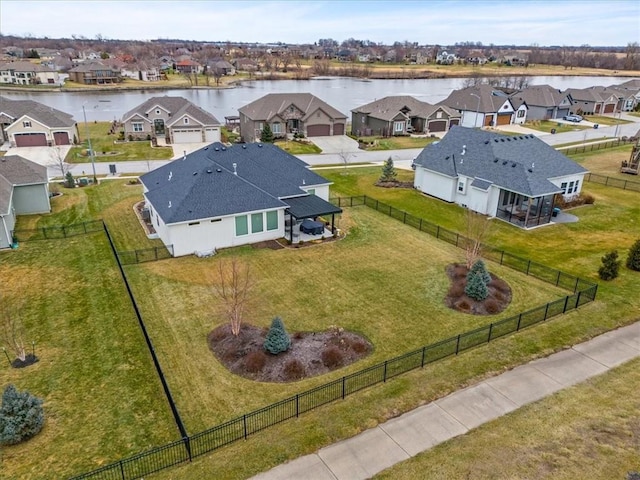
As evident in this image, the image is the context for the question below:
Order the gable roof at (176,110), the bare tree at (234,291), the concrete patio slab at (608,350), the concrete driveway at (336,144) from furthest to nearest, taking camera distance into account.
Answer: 1. the gable roof at (176,110)
2. the concrete driveway at (336,144)
3. the bare tree at (234,291)
4. the concrete patio slab at (608,350)

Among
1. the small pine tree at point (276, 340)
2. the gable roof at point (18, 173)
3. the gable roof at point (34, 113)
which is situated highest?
the gable roof at point (34, 113)

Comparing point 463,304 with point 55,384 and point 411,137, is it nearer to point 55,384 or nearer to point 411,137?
point 55,384

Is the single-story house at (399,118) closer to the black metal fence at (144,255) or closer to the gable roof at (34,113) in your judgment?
the gable roof at (34,113)

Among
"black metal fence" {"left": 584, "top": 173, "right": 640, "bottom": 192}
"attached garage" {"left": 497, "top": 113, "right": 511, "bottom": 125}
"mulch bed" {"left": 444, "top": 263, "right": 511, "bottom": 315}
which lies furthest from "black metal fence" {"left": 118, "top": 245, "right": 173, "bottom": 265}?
"attached garage" {"left": 497, "top": 113, "right": 511, "bottom": 125}

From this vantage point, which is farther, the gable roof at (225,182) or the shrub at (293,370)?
the gable roof at (225,182)

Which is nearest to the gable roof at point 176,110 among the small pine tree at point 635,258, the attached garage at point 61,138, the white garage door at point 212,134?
the white garage door at point 212,134

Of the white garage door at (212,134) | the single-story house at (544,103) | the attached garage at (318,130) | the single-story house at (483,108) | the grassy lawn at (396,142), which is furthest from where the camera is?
the single-story house at (544,103)

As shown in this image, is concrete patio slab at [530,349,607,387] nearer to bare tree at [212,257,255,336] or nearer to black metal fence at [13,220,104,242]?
bare tree at [212,257,255,336]

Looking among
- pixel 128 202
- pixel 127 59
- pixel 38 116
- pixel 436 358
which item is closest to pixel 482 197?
pixel 436 358
